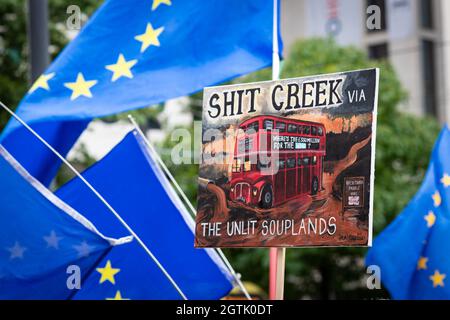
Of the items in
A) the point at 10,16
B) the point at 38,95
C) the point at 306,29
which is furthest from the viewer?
the point at 306,29

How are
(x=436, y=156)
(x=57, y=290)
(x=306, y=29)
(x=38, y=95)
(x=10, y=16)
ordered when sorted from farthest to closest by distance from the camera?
(x=306, y=29) < (x=10, y=16) < (x=436, y=156) < (x=38, y=95) < (x=57, y=290)

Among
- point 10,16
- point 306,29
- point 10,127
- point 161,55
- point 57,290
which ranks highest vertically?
point 306,29

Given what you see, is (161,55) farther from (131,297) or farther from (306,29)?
(306,29)

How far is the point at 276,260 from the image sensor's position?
21.7 ft

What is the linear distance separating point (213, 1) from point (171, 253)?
87.5 inches

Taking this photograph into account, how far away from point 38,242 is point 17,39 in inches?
383

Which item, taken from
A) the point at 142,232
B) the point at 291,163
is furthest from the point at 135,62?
the point at 291,163

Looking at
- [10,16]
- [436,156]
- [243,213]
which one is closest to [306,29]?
[10,16]

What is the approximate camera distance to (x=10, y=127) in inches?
335

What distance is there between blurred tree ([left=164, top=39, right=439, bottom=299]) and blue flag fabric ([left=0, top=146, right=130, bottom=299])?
1157 centimetres

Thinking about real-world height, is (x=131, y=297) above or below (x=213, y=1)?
below

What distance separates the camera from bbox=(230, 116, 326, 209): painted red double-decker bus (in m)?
6.11

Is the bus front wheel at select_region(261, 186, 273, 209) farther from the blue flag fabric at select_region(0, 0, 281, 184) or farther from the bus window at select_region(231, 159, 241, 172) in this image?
the blue flag fabric at select_region(0, 0, 281, 184)

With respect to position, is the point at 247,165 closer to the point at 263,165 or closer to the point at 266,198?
the point at 263,165
